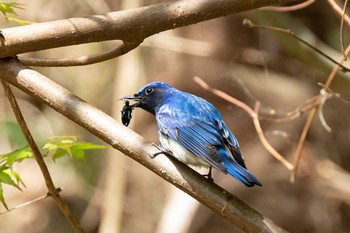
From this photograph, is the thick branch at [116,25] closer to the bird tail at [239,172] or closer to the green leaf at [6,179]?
the green leaf at [6,179]

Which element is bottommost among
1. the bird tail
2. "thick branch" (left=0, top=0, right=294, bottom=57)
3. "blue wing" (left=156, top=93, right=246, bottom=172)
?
"blue wing" (left=156, top=93, right=246, bottom=172)

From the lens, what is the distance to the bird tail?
2.39 metres

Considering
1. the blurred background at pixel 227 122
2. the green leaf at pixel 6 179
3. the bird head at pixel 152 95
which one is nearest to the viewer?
the green leaf at pixel 6 179

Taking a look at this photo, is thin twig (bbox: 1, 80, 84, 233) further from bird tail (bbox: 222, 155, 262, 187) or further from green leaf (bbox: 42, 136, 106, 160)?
bird tail (bbox: 222, 155, 262, 187)

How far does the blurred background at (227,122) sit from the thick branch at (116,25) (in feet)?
12.2

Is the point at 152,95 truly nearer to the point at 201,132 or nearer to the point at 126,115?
the point at 126,115

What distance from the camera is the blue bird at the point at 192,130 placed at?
2641 mm

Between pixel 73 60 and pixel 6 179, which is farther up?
pixel 73 60

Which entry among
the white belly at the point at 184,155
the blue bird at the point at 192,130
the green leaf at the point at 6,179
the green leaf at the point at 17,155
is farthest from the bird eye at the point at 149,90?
the green leaf at the point at 6,179

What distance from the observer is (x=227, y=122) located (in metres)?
6.91

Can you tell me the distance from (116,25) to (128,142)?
0.44 metres

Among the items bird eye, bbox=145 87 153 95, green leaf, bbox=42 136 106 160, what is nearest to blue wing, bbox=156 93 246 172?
bird eye, bbox=145 87 153 95

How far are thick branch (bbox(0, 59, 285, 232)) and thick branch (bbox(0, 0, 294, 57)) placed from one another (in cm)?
12

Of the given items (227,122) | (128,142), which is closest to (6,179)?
(128,142)
